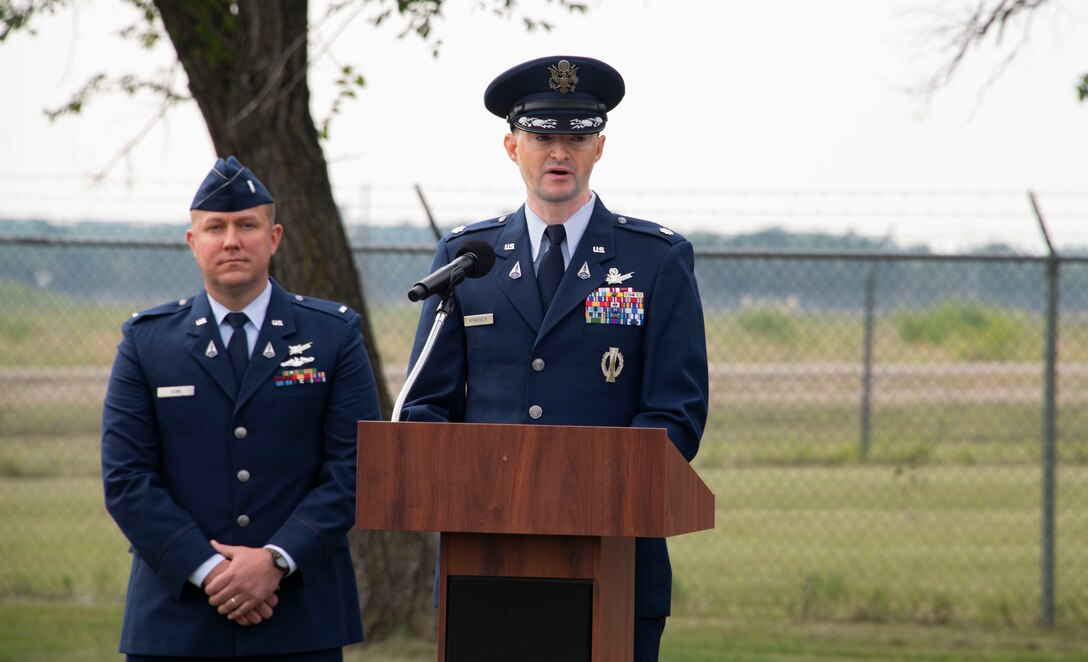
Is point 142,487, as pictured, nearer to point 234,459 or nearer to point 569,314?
point 234,459

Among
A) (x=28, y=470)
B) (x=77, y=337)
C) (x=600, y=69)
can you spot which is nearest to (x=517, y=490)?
(x=600, y=69)

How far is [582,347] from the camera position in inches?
131

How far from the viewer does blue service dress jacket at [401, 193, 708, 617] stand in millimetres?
3279

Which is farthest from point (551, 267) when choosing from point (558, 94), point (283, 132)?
point (283, 132)

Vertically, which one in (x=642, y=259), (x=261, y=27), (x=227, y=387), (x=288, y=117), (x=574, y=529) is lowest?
(x=574, y=529)

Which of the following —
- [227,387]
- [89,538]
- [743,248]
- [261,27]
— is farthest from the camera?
[89,538]

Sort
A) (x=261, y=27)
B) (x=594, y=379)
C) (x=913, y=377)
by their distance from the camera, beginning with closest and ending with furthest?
(x=594, y=379), (x=261, y=27), (x=913, y=377)

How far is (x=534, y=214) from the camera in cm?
346

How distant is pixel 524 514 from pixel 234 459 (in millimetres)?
1294

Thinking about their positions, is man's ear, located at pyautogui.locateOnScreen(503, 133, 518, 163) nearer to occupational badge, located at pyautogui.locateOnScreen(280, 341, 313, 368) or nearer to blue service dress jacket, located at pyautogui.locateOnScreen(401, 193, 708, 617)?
blue service dress jacket, located at pyautogui.locateOnScreen(401, 193, 708, 617)

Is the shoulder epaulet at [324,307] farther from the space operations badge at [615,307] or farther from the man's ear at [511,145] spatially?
the space operations badge at [615,307]

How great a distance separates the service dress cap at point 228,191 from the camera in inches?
144

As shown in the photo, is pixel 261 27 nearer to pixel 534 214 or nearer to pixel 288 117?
pixel 288 117

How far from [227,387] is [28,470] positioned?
262 inches
